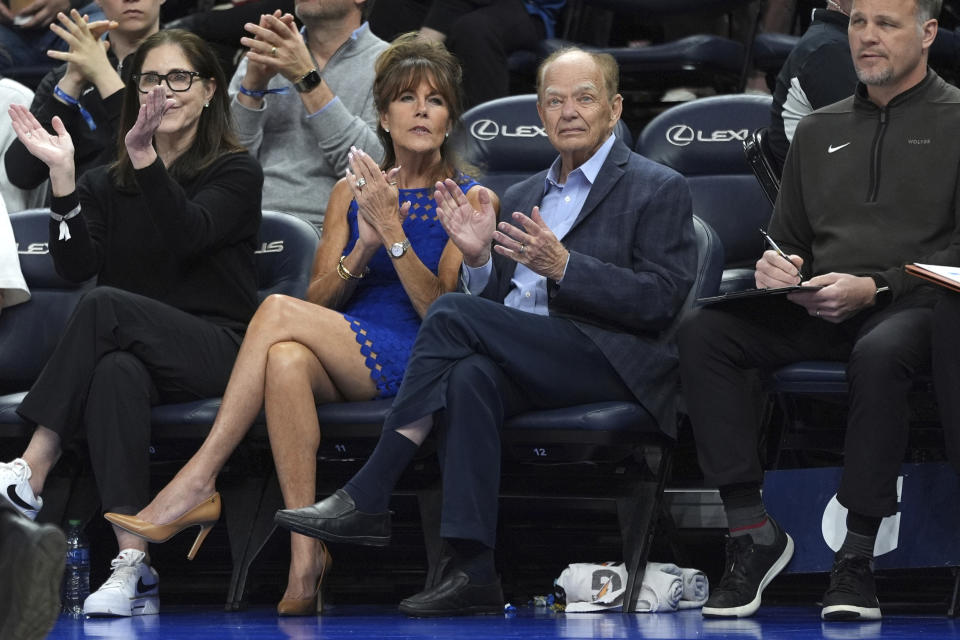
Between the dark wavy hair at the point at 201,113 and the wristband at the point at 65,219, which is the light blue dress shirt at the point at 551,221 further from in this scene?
the wristband at the point at 65,219

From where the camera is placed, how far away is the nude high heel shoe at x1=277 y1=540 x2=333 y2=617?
3.65 metres

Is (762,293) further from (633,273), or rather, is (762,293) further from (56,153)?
(56,153)

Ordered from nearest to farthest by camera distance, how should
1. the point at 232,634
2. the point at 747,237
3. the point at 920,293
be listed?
the point at 232,634, the point at 920,293, the point at 747,237

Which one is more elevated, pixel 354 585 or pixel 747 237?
pixel 747 237

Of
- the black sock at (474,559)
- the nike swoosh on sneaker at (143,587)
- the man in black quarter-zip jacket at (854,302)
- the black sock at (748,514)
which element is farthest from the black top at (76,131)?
the black sock at (748,514)

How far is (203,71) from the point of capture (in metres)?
4.29

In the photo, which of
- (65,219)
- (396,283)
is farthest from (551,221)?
(65,219)

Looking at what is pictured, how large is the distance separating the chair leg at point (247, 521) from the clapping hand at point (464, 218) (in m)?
0.78

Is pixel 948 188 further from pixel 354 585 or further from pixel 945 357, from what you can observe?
pixel 354 585

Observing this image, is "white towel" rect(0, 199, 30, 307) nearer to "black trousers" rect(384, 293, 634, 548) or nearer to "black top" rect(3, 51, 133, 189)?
"black top" rect(3, 51, 133, 189)

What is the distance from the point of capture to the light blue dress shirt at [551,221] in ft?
12.9

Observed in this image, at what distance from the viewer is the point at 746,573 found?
346 centimetres

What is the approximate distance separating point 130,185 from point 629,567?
1.71 metres

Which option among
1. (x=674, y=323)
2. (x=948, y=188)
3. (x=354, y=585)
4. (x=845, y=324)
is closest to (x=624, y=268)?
(x=674, y=323)
